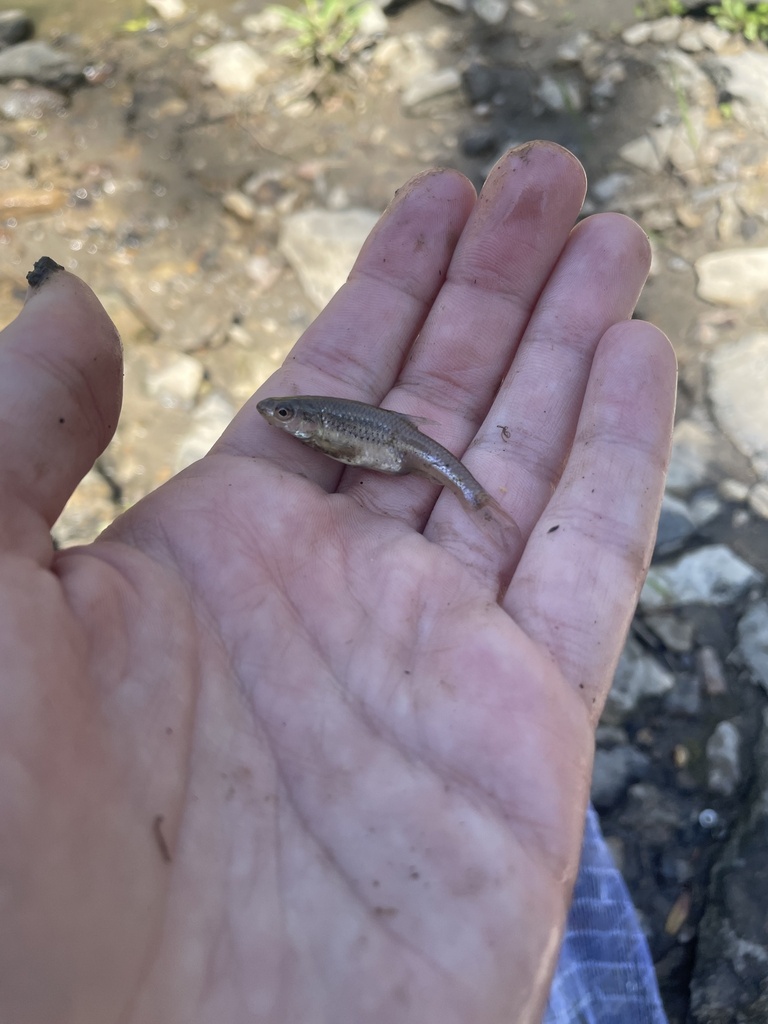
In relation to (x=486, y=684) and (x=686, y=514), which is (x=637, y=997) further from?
(x=686, y=514)

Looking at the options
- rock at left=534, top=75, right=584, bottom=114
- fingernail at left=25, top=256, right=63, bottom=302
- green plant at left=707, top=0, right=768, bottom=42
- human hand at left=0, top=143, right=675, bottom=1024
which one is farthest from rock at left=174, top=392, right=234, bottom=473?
green plant at left=707, top=0, right=768, bottom=42

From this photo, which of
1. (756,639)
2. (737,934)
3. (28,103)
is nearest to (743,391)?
(756,639)

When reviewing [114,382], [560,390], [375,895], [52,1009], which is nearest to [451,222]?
[560,390]

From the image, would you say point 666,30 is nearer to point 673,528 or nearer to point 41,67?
point 673,528

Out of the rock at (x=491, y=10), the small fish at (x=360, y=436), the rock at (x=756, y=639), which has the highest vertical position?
the rock at (x=491, y=10)

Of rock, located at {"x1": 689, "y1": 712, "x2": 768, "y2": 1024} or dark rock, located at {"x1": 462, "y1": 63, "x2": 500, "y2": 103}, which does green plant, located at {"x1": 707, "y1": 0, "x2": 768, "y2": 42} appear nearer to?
dark rock, located at {"x1": 462, "y1": 63, "x2": 500, "y2": 103}

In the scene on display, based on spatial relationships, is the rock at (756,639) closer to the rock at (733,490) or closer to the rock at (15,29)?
the rock at (733,490)

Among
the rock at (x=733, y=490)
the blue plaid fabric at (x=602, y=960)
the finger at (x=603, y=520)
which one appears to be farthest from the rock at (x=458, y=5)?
the blue plaid fabric at (x=602, y=960)
